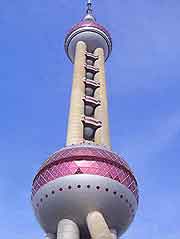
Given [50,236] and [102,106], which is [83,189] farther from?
Result: [102,106]

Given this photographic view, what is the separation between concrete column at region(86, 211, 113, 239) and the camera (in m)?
35.5

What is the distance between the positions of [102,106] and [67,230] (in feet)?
50.0

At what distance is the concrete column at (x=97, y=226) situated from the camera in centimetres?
3553

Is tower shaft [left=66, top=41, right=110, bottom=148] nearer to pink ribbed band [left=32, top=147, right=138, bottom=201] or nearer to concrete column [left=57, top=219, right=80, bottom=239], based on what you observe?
pink ribbed band [left=32, top=147, right=138, bottom=201]

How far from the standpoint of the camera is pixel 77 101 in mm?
47500

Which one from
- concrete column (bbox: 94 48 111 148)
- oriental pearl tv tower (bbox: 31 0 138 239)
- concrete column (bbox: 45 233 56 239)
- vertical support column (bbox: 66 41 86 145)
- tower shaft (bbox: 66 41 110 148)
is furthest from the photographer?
concrete column (bbox: 94 48 111 148)

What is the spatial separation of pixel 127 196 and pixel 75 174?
14.5ft

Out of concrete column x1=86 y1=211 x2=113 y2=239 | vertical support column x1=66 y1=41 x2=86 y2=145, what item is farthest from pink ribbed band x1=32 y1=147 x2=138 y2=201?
vertical support column x1=66 y1=41 x2=86 y2=145

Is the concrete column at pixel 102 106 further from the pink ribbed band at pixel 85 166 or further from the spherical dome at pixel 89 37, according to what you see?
the pink ribbed band at pixel 85 166

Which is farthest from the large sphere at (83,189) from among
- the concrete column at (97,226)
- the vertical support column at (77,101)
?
the vertical support column at (77,101)

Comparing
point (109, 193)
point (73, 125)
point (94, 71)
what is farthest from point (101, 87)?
point (109, 193)

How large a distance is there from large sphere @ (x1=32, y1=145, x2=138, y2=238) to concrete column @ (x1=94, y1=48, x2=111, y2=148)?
5.11 m

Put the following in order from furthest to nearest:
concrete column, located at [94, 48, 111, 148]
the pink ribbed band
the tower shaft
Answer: concrete column, located at [94, 48, 111, 148] < the tower shaft < the pink ribbed band

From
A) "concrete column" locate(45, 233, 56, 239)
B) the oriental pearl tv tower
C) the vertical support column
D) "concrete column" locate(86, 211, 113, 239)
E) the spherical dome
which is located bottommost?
"concrete column" locate(86, 211, 113, 239)
